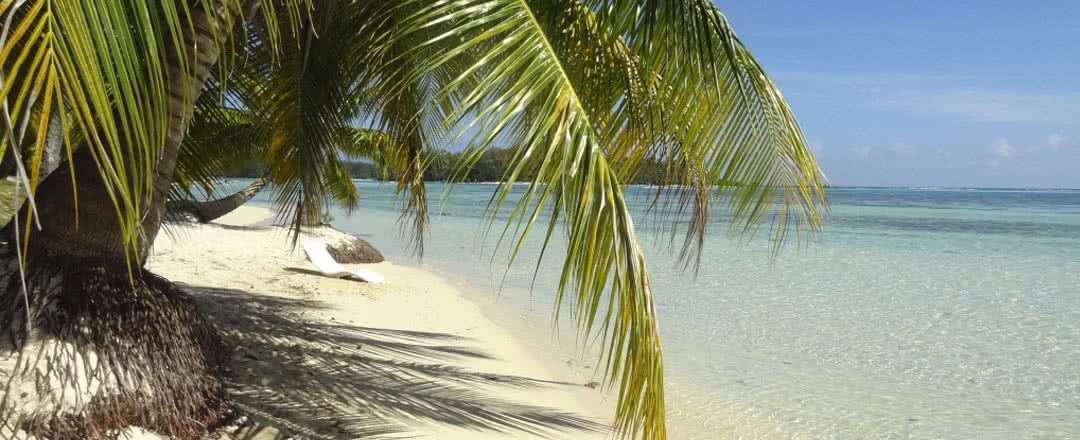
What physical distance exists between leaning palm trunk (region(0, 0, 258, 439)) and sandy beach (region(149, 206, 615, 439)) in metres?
0.46

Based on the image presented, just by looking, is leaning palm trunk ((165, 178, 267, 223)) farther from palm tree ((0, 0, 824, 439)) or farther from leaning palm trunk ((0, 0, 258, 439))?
leaning palm trunk ((0, 0, 258, 439))

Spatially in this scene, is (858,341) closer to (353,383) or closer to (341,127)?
(353,383)

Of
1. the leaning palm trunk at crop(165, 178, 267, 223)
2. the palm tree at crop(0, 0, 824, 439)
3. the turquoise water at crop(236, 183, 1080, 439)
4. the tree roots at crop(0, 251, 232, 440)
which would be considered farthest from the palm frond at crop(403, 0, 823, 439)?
the leaning palm trunk at crop(165, 178, 267, 223)

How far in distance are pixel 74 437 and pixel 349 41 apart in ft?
9.31

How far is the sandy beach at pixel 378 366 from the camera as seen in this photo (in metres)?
3.99

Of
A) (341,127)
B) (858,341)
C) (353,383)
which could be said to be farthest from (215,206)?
(858,341)

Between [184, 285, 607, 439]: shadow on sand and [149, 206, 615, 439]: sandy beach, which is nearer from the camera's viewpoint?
[184, 285, 607, 439]: shadow on sand

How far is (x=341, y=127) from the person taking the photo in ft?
17.0

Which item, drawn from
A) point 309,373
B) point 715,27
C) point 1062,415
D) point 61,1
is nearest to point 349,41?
point 309,373

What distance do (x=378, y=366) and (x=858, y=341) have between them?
4.98m

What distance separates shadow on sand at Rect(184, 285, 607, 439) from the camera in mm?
3869

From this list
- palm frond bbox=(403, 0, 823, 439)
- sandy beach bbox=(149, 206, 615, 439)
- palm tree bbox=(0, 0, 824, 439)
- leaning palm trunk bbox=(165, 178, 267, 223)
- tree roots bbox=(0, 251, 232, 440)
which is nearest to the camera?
palm tree bbox=(0, 0, 824, 439)

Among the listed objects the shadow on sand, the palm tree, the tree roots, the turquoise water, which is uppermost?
the palm tree

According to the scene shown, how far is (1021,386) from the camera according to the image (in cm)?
597
